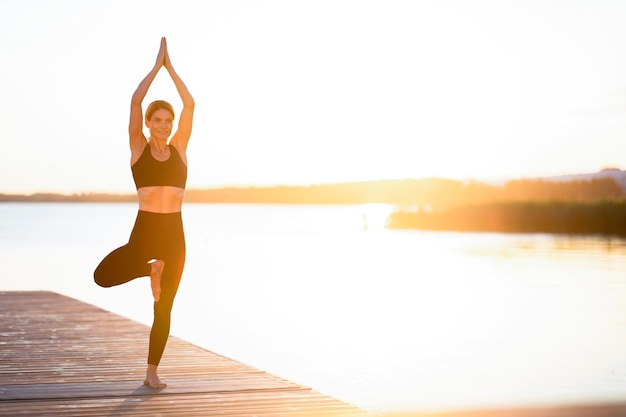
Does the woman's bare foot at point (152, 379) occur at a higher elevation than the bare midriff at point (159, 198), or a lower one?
lower

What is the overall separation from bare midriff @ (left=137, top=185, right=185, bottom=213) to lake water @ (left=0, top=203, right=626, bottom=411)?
6.03 meters

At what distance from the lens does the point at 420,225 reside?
47.8 metres

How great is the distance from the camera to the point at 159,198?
540 centimetres

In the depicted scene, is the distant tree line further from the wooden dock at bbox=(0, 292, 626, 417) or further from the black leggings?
the black leggings

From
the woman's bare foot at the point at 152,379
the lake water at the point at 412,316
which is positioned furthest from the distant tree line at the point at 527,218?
the woman's bare foot at the point at 152,379

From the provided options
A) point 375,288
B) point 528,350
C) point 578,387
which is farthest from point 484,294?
point 578,387

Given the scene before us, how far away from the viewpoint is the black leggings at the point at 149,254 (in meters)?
5.30

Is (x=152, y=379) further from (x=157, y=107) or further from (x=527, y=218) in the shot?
(x=527, y=218)

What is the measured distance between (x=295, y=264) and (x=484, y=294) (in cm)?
1314

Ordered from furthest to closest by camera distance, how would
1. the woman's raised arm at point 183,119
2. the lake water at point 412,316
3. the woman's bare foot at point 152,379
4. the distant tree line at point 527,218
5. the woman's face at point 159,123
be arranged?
the distant tree line at point 527,218 < the lake water at point 412,316 < the woman's bare foot at point 152,379 < the woman's raised arm at point 183,119 < the woman's face at point 159,123

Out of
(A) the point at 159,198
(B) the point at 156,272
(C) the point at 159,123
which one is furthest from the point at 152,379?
(C) the point at 159,123

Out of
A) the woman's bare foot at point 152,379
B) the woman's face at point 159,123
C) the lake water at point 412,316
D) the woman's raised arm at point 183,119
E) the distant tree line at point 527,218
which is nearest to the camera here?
the woman's face at point 159,123

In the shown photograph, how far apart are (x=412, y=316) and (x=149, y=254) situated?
15299 mm

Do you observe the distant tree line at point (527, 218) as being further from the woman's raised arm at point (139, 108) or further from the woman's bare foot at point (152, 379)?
the woman's raised arm at point (139, 108)
